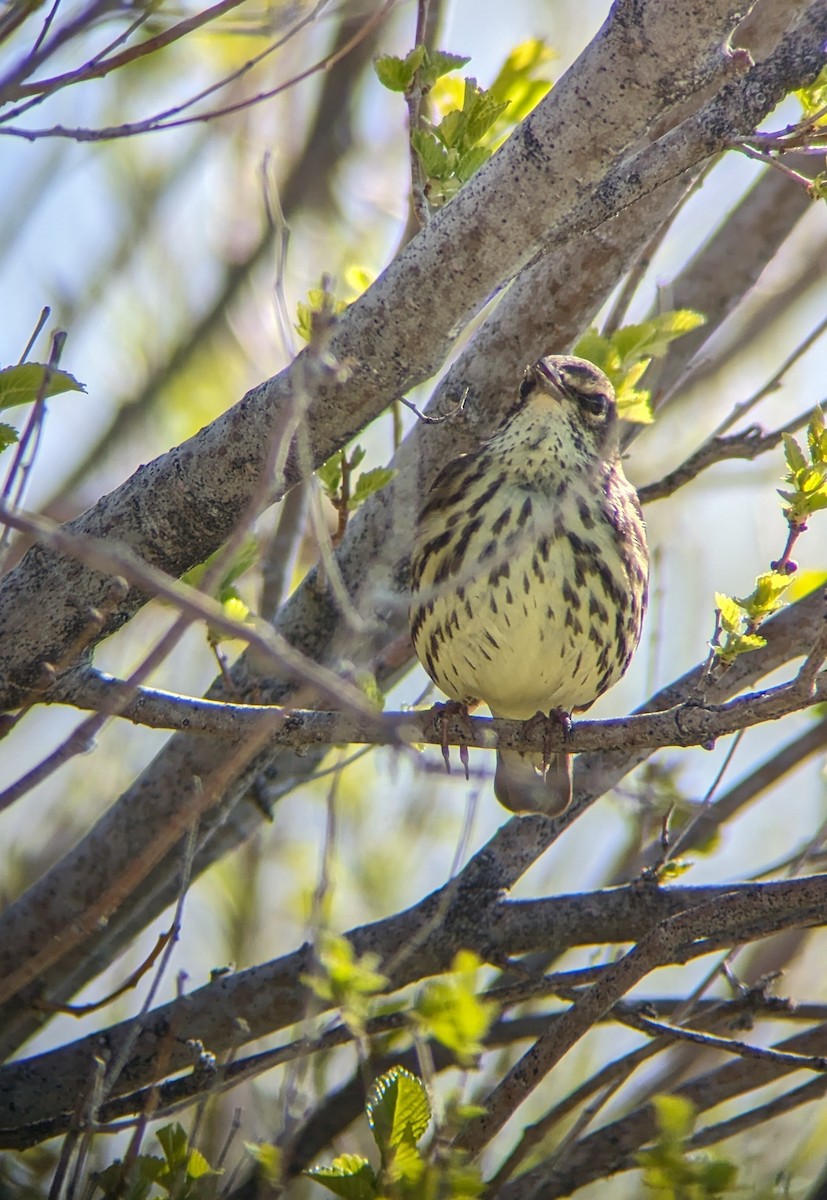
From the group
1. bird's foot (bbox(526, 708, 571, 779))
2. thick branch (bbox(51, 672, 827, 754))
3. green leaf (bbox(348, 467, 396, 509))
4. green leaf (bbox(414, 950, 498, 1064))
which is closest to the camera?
green leaf (bbox(414, 950, 498, 1064))

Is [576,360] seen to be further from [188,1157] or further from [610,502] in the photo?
[188,1157]

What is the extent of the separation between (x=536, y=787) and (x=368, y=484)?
1122mm

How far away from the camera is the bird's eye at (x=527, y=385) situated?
429 cm

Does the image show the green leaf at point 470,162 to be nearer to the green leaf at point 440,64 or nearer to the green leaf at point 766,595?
the green leaf at point 440,64

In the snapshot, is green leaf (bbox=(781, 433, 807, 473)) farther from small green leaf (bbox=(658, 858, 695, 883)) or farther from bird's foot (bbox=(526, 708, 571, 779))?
small green leaf (bbox=(658, 858, 695, 883))

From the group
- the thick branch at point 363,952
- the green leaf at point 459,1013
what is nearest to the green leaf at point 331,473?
the thick branch at point 363,952

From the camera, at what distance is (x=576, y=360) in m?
4.15

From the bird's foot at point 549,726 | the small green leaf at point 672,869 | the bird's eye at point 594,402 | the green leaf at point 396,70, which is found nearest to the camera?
the green leaf at point 396,70

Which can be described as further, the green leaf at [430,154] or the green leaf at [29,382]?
the green leaf at [430,154]

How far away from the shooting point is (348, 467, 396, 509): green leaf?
13.3 ft

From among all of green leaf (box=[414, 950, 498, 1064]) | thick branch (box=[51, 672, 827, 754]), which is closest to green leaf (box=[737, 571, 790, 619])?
thick branch (box=[51, 672, 827, 754])

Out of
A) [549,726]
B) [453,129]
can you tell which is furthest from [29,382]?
[549,726]

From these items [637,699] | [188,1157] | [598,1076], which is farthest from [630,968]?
[637,699]

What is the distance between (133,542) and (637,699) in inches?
186
